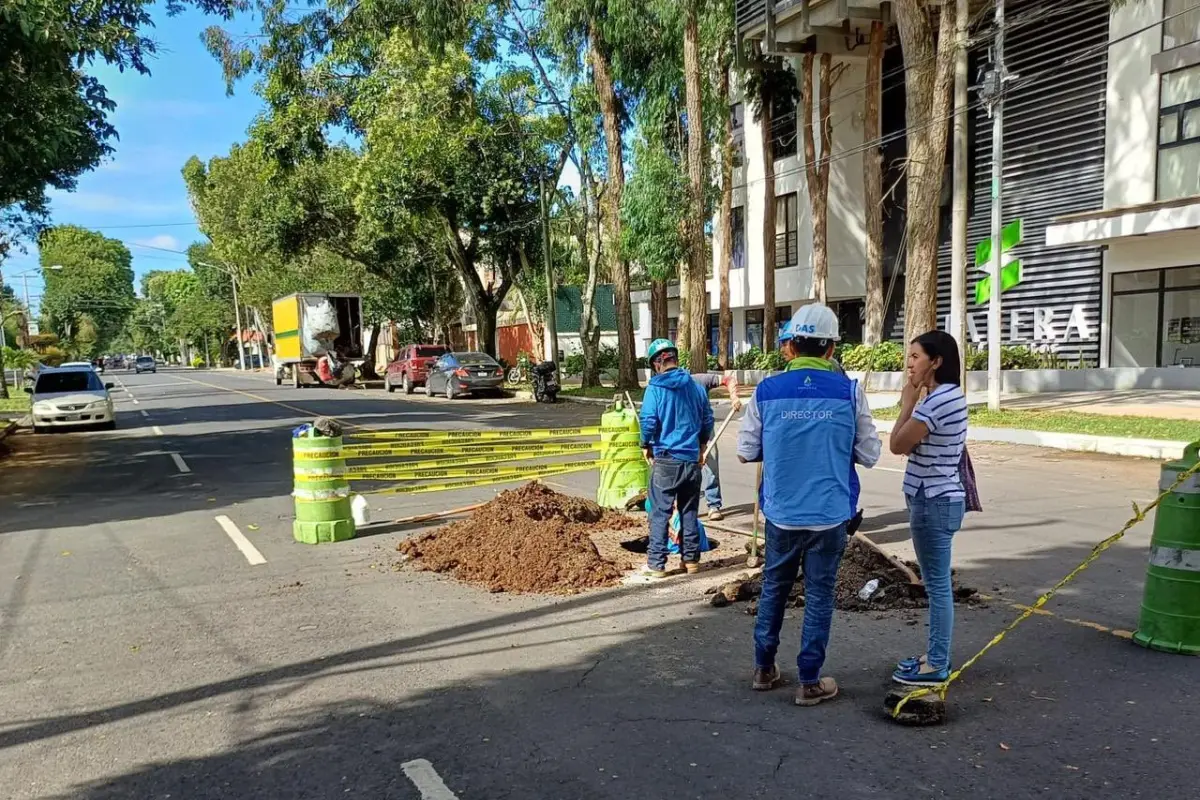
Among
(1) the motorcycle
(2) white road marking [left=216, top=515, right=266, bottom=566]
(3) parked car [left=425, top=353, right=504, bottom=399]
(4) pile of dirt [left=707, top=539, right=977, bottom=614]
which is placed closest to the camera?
(4) pile of dirt [left=707, top=539, right=977, bottom=614]

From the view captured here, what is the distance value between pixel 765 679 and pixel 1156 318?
19.3 meters

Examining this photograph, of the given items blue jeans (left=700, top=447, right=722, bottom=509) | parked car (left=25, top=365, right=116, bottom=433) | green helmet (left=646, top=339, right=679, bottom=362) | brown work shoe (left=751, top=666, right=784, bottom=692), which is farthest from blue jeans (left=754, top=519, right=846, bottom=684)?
parked car (left=25, top=365, right=116, bottom=433)

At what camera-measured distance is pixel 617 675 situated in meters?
4.32

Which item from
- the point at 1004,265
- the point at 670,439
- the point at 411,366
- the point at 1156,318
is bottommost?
the point at 411,366

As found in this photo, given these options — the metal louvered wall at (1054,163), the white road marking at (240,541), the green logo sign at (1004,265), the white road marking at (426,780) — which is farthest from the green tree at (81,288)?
the white road marking at (426,780)

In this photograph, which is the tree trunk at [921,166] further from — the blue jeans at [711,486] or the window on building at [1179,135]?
the blue jeans at [711,486]

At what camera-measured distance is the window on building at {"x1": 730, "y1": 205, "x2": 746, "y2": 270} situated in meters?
30.3

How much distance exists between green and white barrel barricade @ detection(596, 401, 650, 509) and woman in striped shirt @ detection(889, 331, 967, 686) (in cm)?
481

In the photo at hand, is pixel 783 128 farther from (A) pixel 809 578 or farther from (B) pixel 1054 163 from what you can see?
(A) pixel 809 578

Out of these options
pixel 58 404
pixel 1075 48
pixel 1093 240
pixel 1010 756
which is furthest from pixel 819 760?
pixel 1075 48

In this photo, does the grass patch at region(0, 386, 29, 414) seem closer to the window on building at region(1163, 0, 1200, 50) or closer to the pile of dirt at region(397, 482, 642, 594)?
the pile of dirt at region(397, 482, 642, 594)

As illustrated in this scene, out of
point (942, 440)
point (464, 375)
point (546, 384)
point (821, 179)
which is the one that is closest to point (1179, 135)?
point (821, 179)

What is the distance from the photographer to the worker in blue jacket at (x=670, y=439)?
580 cm

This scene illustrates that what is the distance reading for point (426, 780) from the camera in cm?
329
